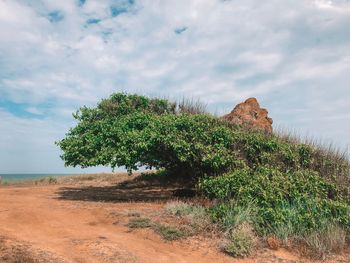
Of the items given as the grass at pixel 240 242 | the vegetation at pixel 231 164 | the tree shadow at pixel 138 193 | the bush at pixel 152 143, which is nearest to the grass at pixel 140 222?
the vegetation at pixel 231 164

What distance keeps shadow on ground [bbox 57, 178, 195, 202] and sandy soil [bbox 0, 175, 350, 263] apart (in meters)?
2.36

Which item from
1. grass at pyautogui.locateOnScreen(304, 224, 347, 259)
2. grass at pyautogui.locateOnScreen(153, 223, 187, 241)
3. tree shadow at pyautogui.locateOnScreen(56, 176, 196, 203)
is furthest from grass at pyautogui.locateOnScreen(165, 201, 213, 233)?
tree shadow at pyautogui.locateOnScreen(56, 176, 196, 203)

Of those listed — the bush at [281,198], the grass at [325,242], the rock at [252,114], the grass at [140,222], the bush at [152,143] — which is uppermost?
the rock at [252,114]

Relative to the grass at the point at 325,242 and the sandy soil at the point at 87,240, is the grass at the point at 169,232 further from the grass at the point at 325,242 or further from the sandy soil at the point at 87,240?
the grass at the point at 325,242

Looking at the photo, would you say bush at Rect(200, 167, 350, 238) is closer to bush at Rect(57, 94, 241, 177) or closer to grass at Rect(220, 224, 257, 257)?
grass at Rect(220, 224, 257, 257)

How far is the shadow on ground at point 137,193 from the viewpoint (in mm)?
15828

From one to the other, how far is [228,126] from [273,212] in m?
5.71

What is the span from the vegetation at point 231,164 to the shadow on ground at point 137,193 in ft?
3.98

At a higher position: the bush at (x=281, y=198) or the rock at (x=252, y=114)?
the rock at (x=252, y=114)

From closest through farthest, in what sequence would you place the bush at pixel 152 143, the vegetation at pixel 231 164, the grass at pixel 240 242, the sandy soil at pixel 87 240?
the sandy soil at pixel 87 240
the grass at pixel 240 242
the vegetation at pixel 231 164
the bush at pixel 152 143

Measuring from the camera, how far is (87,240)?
30.6 ft

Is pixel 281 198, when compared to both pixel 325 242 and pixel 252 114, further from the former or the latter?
pixel 252 114

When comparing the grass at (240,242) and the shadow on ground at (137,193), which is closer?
the grass at (240,242)

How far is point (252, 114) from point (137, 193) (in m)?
7.00
